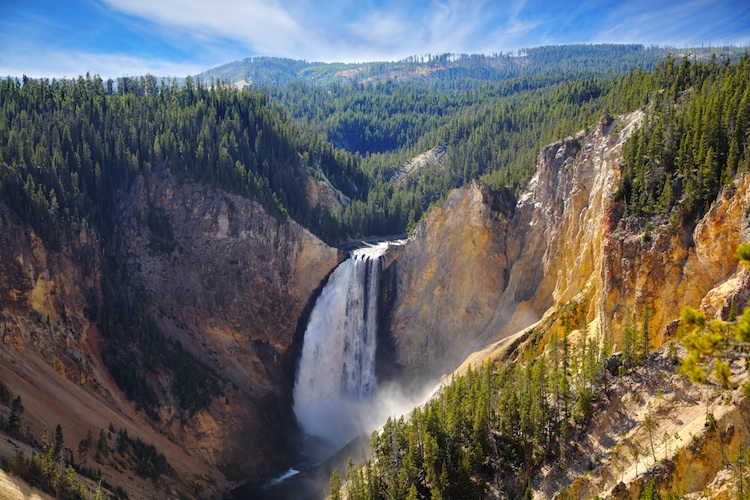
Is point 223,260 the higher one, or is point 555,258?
point 223,260

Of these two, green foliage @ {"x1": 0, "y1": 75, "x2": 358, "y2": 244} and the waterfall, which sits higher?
green foliage @ {"x1": 0, "y1": 75, "x2": 358, "y2": 244}

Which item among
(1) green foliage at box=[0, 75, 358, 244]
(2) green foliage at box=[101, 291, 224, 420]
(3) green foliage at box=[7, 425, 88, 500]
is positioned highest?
(1) green foliage at box=[0, 75, 358, 244]

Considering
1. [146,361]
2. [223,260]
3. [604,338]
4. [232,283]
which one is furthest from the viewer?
[223,260]

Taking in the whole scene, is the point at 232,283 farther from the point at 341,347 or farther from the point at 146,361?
the point at 341,347

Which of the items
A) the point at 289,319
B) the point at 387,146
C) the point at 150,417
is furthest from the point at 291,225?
the point at 387,146

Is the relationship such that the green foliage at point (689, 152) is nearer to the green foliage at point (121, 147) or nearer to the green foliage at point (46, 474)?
the green foliage at point (46, 474)

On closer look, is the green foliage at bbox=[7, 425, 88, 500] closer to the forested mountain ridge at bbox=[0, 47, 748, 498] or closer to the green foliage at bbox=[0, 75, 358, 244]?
the forested mountain ridge at bbox=[0, 47, 748, 498]

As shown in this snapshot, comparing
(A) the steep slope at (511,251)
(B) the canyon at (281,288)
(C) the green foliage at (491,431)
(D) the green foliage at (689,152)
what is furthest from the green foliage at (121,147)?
(D) the green foliage at (689,152)

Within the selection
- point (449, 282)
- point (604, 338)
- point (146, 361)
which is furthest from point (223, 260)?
point (604, 338)

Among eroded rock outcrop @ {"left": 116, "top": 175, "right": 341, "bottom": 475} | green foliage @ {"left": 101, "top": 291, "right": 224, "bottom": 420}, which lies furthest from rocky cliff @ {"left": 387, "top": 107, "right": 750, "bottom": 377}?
green foliage @ {"left": 101, "top": 291, "right": 224, "bottom": 420}
